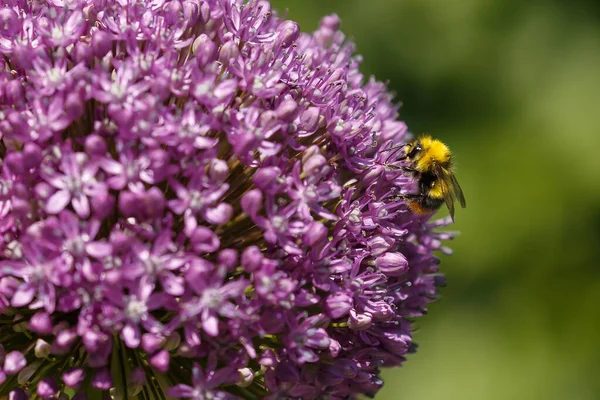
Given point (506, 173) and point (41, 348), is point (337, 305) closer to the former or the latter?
point (41, 348)

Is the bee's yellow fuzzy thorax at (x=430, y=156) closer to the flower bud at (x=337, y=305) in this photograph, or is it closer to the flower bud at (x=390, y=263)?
the flower bud at (x=390, y=263)

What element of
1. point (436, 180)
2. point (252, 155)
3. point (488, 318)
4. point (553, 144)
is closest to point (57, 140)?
point (252, 155)

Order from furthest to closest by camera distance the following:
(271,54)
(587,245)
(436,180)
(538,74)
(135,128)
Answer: (538,74)
(587,245)
(436,180)
(271,54)
(135,128)

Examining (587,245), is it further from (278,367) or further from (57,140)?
(57,140)

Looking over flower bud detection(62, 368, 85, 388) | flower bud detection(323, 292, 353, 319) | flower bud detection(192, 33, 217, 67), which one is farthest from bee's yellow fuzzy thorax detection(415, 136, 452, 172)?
flower bud detection(62, 368, 85, 388)

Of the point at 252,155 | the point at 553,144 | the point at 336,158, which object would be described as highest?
the point at 553,144

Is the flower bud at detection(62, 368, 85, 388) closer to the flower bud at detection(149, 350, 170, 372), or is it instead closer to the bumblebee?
the flower bud at detection(149, 350, 170, 372)

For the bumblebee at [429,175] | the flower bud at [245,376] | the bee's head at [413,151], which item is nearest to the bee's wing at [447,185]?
the bumblebee at [429,175]

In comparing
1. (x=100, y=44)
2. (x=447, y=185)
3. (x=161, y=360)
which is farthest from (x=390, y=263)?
(x=100, y=44)
